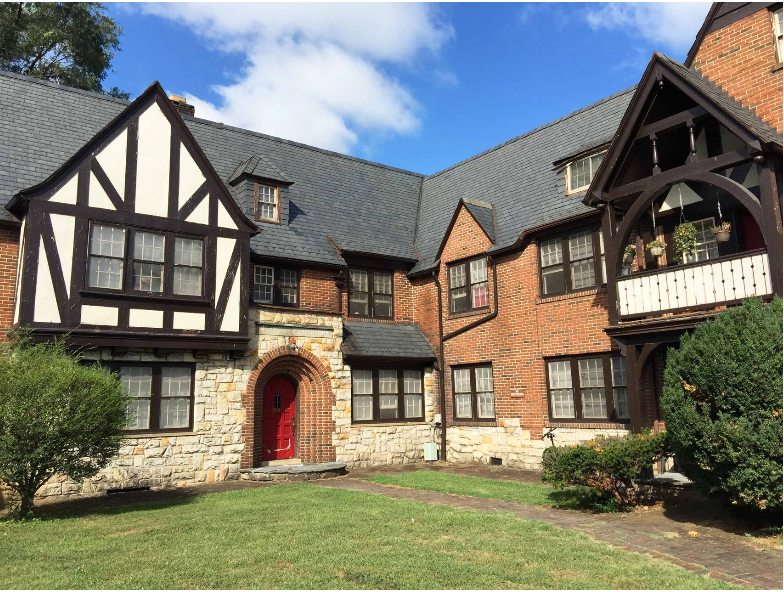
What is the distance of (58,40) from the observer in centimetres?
2809

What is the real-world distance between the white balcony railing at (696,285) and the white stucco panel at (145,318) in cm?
1015

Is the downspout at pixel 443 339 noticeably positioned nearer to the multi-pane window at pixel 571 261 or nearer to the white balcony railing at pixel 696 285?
the multi-pane window at pixel 571 261

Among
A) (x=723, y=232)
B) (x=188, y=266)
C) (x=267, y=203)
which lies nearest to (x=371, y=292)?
(x=267, y=203)

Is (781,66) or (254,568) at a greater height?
(781,66)

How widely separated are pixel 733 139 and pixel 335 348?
35.1 feet

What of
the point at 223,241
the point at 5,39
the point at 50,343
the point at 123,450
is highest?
the point at 5,39

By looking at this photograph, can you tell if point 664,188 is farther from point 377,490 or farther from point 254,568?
point 254,568

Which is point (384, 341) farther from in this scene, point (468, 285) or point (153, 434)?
point (153, 434)

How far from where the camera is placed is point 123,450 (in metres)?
14.0

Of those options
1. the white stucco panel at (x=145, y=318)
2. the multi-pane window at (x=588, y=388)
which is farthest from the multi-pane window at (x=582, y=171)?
the white stucco panel at (x=145, y=318)

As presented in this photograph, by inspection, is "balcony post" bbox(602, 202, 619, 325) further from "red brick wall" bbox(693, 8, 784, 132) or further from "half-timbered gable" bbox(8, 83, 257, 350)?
"half-timbered gable" bbox(8, 83, 257, 350)

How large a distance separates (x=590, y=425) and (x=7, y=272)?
44.9 ft

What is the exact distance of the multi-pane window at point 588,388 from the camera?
48.9 feet

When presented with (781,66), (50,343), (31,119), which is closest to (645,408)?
(781,66)
